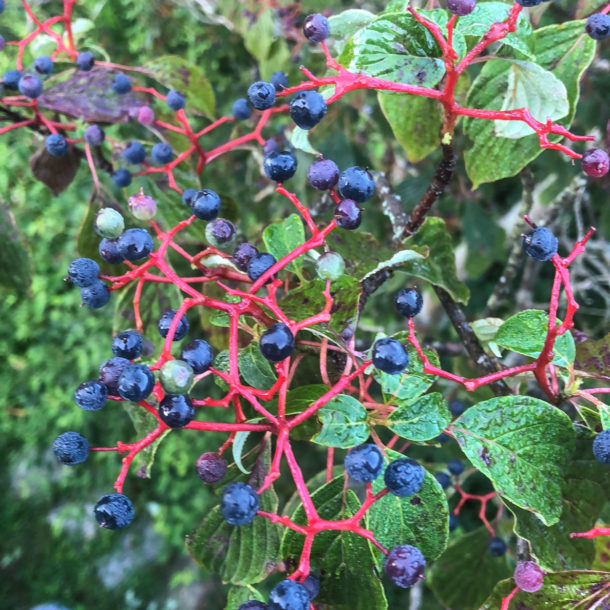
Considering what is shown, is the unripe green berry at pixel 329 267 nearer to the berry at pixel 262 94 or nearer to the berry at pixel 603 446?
the berry at pixel 262 94

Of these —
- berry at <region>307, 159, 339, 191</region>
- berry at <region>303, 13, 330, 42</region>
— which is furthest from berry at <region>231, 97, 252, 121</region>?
berry at <region>307, 159, 339, 191</region>

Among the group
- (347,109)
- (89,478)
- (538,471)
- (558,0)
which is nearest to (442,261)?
(538,471)

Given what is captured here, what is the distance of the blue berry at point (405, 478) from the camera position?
17.9 inches

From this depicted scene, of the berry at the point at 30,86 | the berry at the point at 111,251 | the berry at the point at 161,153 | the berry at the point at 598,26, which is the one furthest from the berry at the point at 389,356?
the berry at the point at 30,86

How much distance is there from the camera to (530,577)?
502 mm

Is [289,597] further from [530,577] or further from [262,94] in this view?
[262,94]

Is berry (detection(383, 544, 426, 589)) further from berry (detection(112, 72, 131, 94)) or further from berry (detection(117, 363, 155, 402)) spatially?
berry (detection(112, 72, 131, 94))

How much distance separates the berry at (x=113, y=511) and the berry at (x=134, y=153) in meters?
0.55

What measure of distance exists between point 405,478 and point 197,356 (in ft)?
0.63

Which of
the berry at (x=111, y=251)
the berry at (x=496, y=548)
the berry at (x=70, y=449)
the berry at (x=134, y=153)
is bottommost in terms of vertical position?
the berry at (x=496, y=548)

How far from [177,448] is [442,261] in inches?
88.5

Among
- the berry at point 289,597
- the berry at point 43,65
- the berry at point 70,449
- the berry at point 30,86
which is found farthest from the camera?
the berry at point 43,65

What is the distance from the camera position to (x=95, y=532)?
9.45 feet

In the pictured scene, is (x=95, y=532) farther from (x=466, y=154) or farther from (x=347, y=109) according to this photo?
(x=466, y=154)
